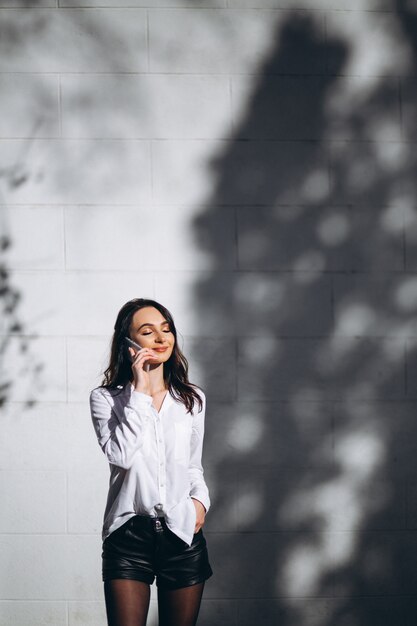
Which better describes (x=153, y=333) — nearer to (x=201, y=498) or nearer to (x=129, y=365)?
(x=129, y=365)

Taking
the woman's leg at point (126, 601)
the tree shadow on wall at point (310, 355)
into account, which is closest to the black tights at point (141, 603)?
the woman's leg at point (126, 601)

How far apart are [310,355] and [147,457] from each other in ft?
4.91

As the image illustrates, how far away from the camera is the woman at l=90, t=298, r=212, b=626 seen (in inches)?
116

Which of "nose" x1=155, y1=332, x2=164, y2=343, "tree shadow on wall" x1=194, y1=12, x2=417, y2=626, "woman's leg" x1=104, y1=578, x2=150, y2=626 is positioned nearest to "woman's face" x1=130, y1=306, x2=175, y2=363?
"nose" x1=155, y1=332, x2=164, y2=343

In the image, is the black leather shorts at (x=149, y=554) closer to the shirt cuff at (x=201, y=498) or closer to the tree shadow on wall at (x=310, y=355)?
the shirt cuff at (x=201, y=498)

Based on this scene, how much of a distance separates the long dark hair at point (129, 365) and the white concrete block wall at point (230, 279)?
2.99 feet

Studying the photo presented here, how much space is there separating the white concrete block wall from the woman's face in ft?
3.30

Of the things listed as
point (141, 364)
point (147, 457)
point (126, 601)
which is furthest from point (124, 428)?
point (126, 601)

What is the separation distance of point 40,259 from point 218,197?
1.06 metres

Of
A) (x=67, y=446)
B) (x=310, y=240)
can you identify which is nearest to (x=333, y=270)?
(x=310, y=240)

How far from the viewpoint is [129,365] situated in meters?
3.27

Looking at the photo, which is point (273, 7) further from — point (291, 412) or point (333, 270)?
point (291, 412)

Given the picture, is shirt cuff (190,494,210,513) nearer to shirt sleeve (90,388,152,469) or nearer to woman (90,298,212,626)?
woman (90,298,212,626)

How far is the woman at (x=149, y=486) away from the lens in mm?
2955
